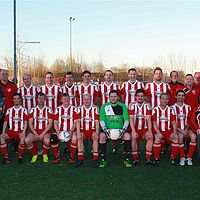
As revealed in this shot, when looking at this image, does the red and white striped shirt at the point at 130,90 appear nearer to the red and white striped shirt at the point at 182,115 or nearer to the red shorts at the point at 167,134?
the red and white striped shirt at the point at 182,115

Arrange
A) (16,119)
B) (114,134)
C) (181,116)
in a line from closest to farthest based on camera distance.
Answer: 1. (114,134)
2. (181,116)
3. (16,119)

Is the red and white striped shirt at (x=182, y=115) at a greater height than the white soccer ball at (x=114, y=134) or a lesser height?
greater

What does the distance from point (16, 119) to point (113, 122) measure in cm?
171

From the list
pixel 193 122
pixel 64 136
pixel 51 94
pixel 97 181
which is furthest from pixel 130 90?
pixel 97 181

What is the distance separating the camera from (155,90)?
6.21 metres

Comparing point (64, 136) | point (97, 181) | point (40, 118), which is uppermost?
point (40, 118)

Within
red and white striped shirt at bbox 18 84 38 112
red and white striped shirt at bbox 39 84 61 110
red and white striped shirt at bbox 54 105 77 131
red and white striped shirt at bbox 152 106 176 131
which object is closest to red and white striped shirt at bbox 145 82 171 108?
red and white striped shirt at bbox 152 106 176 131

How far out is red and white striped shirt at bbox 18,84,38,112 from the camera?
6.48m

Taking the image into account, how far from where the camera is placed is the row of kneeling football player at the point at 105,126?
554cm

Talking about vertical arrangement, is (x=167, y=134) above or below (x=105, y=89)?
below

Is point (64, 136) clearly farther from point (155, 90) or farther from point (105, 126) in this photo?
point (155, 90)

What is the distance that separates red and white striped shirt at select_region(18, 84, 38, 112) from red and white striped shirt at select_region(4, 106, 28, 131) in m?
0.53

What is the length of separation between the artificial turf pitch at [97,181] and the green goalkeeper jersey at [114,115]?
0.66m

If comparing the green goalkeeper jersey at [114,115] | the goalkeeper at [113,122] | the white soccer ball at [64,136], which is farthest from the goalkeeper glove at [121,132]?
the white soccer ball at [64,136]
